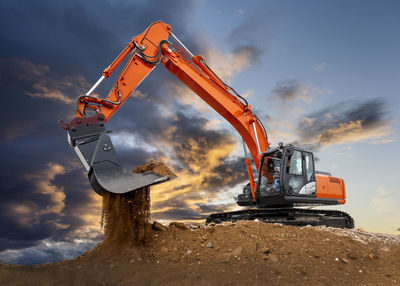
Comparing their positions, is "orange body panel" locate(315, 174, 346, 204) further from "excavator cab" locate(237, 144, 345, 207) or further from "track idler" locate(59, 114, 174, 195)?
"track idler" locate(59, 114, 174, 195)

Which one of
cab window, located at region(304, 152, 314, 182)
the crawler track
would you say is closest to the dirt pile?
the crawler track

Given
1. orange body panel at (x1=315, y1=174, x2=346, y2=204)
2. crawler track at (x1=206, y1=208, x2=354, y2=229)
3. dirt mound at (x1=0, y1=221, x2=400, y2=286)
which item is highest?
orange body panel at (x1=315, y1=174, x2=346, y2=204)

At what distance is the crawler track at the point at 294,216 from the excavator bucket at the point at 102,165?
470 centimetres

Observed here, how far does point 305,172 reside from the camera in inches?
330

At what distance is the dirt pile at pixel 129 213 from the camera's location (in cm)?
512

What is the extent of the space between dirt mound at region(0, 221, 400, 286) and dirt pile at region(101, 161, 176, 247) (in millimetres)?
192

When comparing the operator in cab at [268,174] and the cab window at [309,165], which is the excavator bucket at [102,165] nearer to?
the operator in cab at [268,174]

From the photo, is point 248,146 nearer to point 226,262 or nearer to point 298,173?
point 298,173

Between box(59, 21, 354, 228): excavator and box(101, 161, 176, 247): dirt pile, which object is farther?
box(59, 21, 354, 228): excavator

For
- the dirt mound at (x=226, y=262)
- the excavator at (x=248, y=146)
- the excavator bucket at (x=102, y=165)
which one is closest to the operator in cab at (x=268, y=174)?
the excavator at (x=248, y=146)

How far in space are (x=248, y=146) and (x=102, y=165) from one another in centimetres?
531

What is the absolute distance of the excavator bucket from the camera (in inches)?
190

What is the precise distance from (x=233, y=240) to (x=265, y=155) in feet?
11.5

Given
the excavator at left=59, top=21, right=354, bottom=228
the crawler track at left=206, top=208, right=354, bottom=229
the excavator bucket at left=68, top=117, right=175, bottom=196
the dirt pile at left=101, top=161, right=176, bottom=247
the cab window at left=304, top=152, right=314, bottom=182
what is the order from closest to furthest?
1. the excavator bucket at left=68, top=117, right=175, bottom=196
2. the dirt pile at left=101, top=161, right=176, bottom=247
3. the excavator at left=59, top=21, right=354, bottom=228
4. the cab window at left=304, top=152, right=314, bottom=182
5. the crawler track at left=206, top=208, right=354, bottom=229
